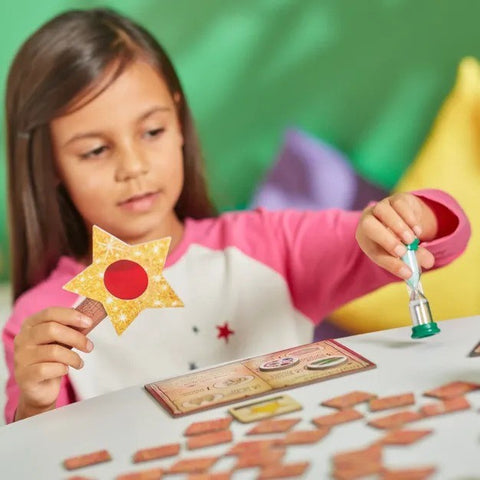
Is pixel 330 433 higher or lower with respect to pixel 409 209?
lower

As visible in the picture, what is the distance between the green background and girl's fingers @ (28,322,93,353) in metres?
0.83

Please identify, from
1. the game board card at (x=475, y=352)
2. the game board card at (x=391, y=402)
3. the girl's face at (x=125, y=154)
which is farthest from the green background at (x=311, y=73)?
the game board card at (x=391, y=402)

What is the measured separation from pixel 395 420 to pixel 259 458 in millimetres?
103

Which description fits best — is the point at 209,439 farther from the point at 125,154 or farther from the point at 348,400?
the point at 125,154

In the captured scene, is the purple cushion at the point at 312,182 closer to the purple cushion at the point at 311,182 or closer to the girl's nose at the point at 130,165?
the purple cushion at the point at 311,182

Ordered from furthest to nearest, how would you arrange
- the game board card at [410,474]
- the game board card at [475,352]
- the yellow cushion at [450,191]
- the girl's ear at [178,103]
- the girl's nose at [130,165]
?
the yellow cushion at [450,191]
the girl's ear at [178,103]
the girl's nose at [130,165]
the game board card at [475,352]
the game board card at [410,474]

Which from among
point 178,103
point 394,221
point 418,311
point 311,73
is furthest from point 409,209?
point 311,73

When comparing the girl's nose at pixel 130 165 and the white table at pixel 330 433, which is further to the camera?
the girl's nose at pixel 130 165

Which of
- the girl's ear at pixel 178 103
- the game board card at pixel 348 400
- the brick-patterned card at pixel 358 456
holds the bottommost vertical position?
the brick-patterned card at pixel 358 456

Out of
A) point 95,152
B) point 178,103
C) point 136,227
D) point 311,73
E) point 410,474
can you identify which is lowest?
point 410,474

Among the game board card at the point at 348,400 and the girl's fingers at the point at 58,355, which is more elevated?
the girl's fingers at the point at 58,355

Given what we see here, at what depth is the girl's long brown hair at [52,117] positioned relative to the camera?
3.99 ft

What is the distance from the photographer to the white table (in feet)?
1.87

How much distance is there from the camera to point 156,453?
0.64m
